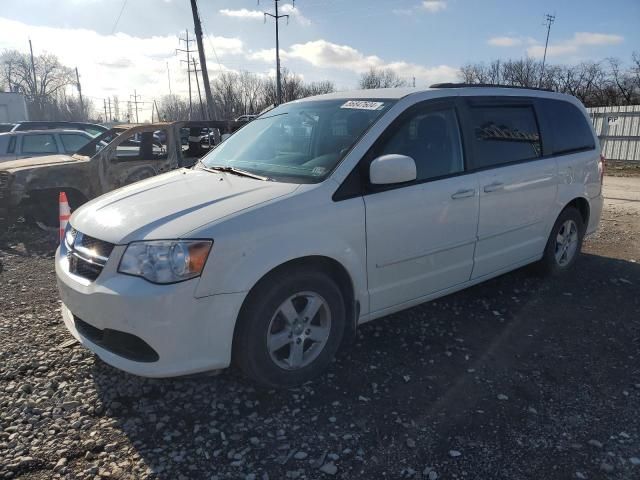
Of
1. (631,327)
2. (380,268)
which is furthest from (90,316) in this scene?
(631,327)

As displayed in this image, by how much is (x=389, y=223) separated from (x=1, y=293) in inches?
162

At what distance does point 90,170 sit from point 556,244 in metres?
6.70

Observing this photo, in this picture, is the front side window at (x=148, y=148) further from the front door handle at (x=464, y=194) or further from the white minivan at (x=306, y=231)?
the front door handle at (x=464, y=194)

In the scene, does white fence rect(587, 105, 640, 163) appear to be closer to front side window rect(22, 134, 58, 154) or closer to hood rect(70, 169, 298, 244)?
front side window rect(22, 134, 58, 154)

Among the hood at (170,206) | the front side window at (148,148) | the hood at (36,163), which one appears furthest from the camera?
the front side window at (148,148)

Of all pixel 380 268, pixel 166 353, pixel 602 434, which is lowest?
pixel 602 434

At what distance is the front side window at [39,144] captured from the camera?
35.2ft

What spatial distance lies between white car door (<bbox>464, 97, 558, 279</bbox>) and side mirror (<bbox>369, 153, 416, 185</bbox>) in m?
1.01

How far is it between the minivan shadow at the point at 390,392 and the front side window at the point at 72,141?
29.9ft

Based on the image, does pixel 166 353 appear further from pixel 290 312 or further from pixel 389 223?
pixel 389 223

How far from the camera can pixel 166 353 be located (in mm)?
2639

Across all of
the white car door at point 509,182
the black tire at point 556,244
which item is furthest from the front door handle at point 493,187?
the black tire at point 556,244

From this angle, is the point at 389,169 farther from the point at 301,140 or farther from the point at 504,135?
the point at 504,135

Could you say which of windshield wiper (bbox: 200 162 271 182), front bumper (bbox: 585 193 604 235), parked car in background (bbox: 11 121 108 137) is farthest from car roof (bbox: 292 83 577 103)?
parked car in background (bbox: 11 121 108 137)
